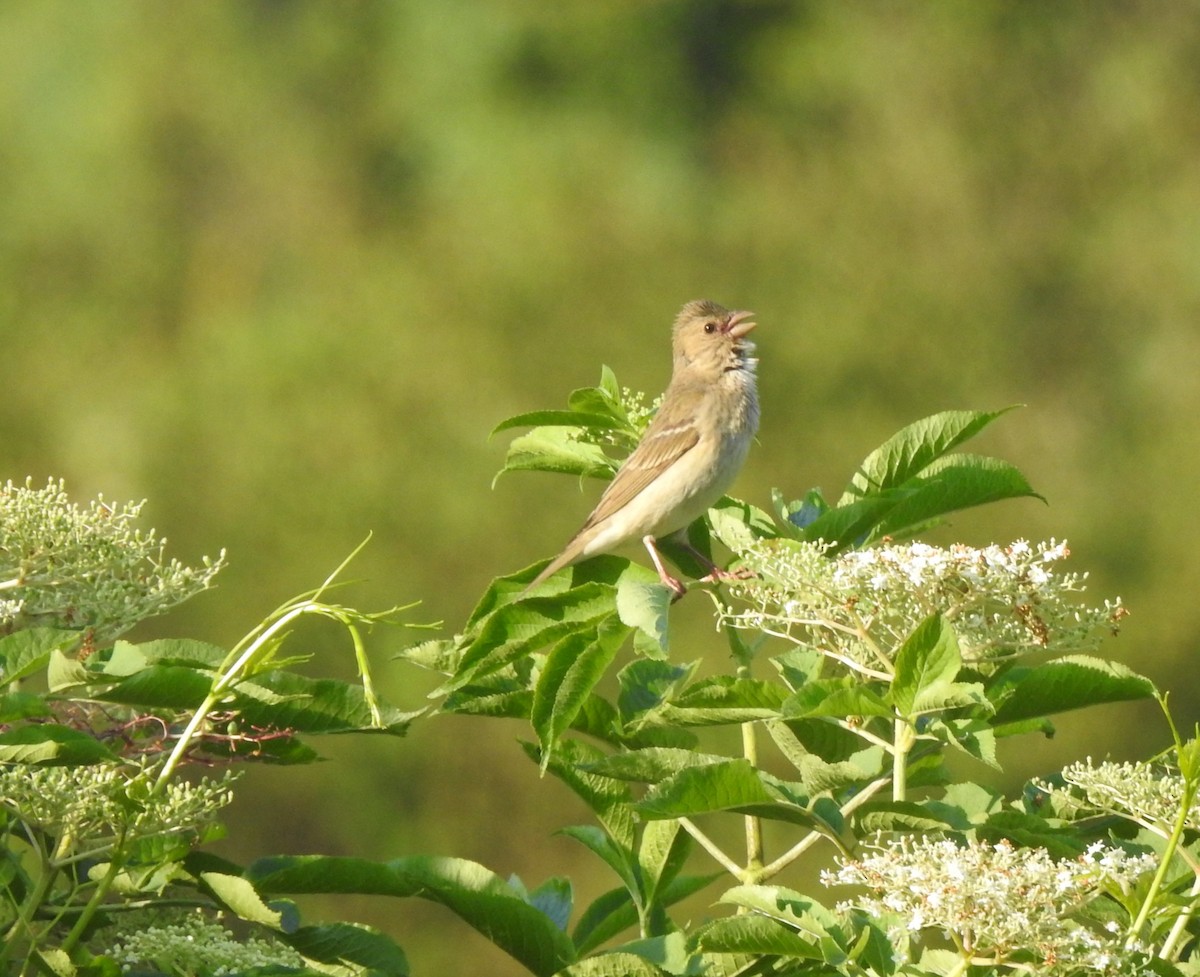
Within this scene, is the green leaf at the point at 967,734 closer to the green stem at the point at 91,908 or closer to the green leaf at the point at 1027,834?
the green leaf at the point at 1027,834

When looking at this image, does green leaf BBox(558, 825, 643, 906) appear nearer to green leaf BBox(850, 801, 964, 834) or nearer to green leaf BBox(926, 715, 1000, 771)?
green leaf BBox(850, 801, 964, 834)

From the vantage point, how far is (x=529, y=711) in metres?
2.91

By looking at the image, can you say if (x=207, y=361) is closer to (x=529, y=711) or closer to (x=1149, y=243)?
(x=1149, y=243)

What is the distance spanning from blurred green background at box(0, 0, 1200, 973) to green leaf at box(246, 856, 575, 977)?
15.0 meters

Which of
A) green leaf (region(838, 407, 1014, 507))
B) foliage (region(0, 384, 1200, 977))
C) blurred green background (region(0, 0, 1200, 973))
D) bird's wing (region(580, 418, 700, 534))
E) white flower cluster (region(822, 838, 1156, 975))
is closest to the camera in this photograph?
white flower cluster (region(822, 838, 1156, 975))

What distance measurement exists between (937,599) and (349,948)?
964 millimetres

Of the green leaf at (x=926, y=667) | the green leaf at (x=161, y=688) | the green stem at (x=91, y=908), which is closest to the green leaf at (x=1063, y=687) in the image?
the green leaf at (x=926, y=667)

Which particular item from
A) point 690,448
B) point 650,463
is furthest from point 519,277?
point 650,463

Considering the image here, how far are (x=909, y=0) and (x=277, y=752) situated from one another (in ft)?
105

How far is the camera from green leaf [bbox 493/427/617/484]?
3506 mm

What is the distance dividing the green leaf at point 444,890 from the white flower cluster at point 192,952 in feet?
0.83

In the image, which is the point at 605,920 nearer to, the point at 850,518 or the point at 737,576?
the point at 737,576

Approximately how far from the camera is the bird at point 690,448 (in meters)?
5.36

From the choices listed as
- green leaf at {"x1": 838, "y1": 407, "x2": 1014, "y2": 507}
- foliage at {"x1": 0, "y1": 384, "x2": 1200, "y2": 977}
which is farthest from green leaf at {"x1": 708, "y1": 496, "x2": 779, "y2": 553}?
green leaf at {"x1": 838, "y1": 407, "x2": 1014, "y2": 507}
